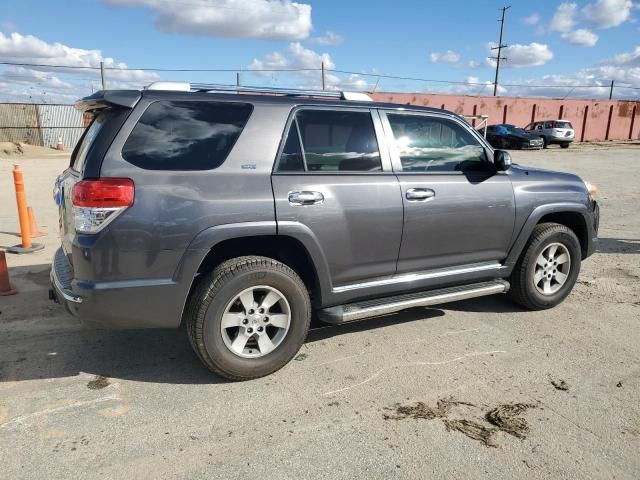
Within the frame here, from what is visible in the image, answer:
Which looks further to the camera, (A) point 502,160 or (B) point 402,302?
(A) point 502,160

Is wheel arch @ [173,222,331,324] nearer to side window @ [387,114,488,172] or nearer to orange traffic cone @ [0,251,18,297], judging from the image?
side window @ [387,114,488,172]

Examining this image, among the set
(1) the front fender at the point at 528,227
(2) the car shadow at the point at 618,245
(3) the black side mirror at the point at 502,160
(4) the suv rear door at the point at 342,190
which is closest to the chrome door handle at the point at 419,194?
(4) the suv rear door at the point at 342,190

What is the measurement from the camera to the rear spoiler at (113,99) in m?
3.22

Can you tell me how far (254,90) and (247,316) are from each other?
1.63 meters

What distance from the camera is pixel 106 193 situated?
302cm

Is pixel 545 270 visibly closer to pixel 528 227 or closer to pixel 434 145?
pixel 528 227

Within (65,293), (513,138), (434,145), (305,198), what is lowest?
(65,293)

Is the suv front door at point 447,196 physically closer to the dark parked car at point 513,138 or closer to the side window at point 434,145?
the side window at point 434,145

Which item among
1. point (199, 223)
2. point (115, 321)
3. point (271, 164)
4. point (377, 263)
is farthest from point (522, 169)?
point (115, 321)

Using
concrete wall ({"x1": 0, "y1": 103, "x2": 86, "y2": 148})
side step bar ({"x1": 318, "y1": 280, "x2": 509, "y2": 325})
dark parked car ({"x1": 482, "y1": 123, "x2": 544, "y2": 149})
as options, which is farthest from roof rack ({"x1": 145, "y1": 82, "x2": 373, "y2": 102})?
concrete wall ({"x1": 0, "y1": 103, "x2": 86, "y2": 148})

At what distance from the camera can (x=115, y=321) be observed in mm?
3195

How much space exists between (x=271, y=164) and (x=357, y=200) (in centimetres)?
68

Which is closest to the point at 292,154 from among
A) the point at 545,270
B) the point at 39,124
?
the point at 545,270

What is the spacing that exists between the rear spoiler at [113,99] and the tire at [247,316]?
117 centimetres
